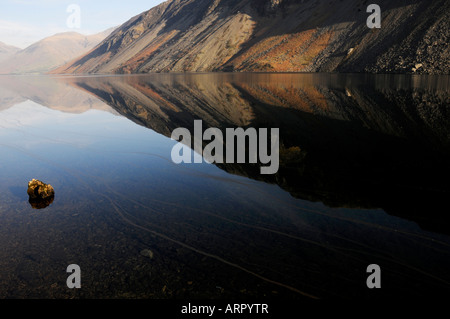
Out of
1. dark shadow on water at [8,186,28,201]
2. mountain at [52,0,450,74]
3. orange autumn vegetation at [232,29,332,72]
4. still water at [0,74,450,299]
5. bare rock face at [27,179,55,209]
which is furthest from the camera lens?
orange autumn vegetation at [232,29,332,72]

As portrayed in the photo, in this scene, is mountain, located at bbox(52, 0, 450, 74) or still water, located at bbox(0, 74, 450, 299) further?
mountain, located at bbox(52, 0, 450, 74)

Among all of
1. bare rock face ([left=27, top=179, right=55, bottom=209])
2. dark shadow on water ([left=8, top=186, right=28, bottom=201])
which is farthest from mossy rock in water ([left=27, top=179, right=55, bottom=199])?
dark shadow on water ([left=8, top=186, right=28, bottom=201])

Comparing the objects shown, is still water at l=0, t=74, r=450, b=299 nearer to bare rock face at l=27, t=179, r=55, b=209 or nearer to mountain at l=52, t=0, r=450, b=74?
bare rock face at l=27, t=179, r=55, b=209

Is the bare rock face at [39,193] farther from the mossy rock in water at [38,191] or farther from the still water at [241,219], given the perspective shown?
the still water at [241,219]

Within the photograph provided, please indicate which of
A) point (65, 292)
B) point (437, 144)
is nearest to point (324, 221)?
point (65, 292)

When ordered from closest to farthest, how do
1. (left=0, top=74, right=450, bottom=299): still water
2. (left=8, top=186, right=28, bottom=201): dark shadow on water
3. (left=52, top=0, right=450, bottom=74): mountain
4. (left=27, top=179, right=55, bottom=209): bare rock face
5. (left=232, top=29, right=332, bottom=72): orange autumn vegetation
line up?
(left=0, top=74, right=450, bottom=299): still water
(left=27, top=179, right=55, bottom=209): bare rock face
(left=8, top=186, right=28, bottom=201): dark shadow on water
(left=52, top=0, right=450, bottom=74): mountain
(left=232, top=29, right=332, bottom=72): orange autumn vegetation

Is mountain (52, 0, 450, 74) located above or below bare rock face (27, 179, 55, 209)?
above
